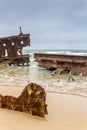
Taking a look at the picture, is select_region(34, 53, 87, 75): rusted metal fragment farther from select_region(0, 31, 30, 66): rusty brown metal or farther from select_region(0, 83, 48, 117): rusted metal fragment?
select_region(0, 83, 48, 117): rusted metal fragment

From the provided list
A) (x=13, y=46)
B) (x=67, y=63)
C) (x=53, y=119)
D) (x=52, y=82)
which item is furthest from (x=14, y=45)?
(x=53, y=119)

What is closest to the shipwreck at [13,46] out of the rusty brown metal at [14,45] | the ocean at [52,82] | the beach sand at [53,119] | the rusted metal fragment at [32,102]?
the rusty brown metal at [14,45]

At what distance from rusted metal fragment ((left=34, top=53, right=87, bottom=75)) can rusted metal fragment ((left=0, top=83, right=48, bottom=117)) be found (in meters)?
8.97

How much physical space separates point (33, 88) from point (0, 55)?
573 inches

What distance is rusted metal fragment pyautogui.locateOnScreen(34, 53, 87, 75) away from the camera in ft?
48.5

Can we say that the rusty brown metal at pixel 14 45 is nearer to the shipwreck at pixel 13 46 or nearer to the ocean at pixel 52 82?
the shipwreck at pixel 13 46

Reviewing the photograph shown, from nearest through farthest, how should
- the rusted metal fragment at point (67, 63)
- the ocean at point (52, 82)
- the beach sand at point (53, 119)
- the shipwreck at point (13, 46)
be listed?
the beach sand at point (53, 119) → the ocean at point (52, 82) → the rusted metal fragment at point (67, 63) → the shipwreck at point (13, 46)

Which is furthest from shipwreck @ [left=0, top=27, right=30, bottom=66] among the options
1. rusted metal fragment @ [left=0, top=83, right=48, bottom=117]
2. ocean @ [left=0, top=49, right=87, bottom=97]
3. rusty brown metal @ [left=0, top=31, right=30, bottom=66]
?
rusted metal fragment @ [left=0, top=83, right=48, bottom=117]

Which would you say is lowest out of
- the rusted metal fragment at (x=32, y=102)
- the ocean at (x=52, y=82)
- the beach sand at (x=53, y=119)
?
the ocean at (x=52, y=82)

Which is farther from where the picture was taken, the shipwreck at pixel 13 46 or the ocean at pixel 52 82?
the shipwreck at pixel 13 46

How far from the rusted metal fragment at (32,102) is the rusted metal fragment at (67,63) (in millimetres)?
8969

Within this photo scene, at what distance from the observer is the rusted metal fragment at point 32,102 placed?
571cm

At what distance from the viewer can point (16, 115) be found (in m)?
5.82

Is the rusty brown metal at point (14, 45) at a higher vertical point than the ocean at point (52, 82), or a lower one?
higher
